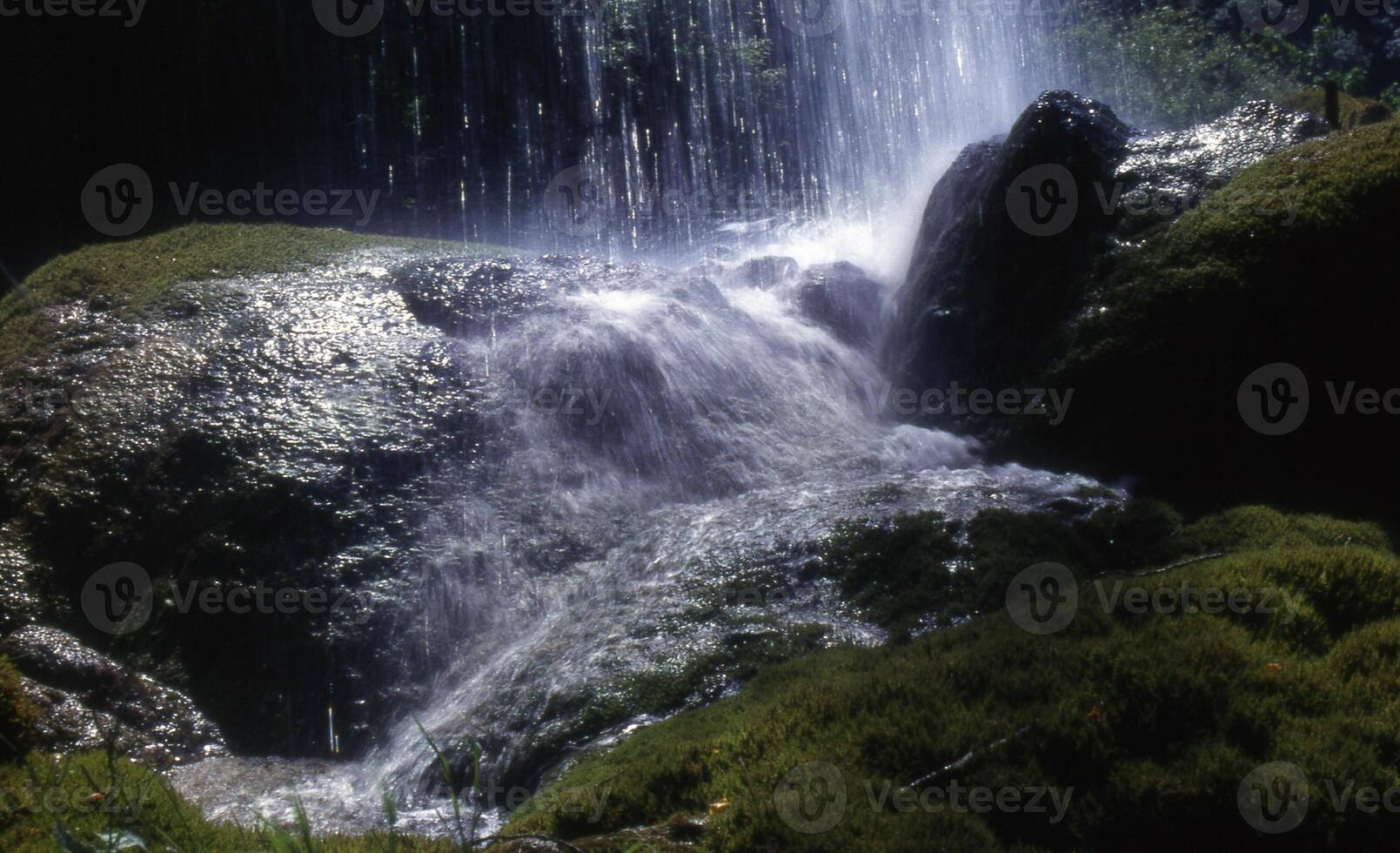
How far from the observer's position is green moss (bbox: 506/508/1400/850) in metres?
2.89

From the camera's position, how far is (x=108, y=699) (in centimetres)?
535

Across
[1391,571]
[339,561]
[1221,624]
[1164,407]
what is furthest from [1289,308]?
[339,561]

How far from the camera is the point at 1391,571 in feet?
12.8

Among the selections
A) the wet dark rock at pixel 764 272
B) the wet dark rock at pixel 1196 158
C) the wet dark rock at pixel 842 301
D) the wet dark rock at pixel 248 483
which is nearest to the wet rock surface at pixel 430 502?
the wet dark rock at pixel 248 483

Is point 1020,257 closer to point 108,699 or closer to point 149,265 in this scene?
point 108,699

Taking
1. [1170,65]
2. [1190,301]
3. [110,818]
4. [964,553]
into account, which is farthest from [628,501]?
[1170,65]

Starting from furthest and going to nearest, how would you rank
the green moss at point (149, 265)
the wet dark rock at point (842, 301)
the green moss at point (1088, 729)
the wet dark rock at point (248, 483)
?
the wet dark rock at point (842, 301), the green moss at point (149, 265), the wet dark rock at point (248, 483), the green moss at point (1088, 729)

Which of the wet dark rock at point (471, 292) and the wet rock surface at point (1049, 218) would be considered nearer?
the wet rock surface at point (1049, 218)

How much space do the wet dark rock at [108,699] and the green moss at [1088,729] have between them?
8.48 feet

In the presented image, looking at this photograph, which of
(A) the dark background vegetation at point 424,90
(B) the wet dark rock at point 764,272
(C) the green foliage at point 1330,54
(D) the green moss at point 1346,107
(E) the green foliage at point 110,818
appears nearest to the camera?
(E) the green foliage at point 110,818

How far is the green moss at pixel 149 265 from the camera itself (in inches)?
308

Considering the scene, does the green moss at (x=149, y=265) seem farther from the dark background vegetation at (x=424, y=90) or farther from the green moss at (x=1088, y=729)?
the green moss at (x=1088, y=729)

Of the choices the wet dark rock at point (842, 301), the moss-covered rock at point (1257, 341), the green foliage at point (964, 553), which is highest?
the wet dark rock at point (842, 301)

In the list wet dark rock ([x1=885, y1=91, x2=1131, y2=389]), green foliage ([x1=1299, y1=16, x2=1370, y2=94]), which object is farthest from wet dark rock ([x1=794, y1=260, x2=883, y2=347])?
green foliage ([x1=1299, y1=16, x2=1370, y2=94])
